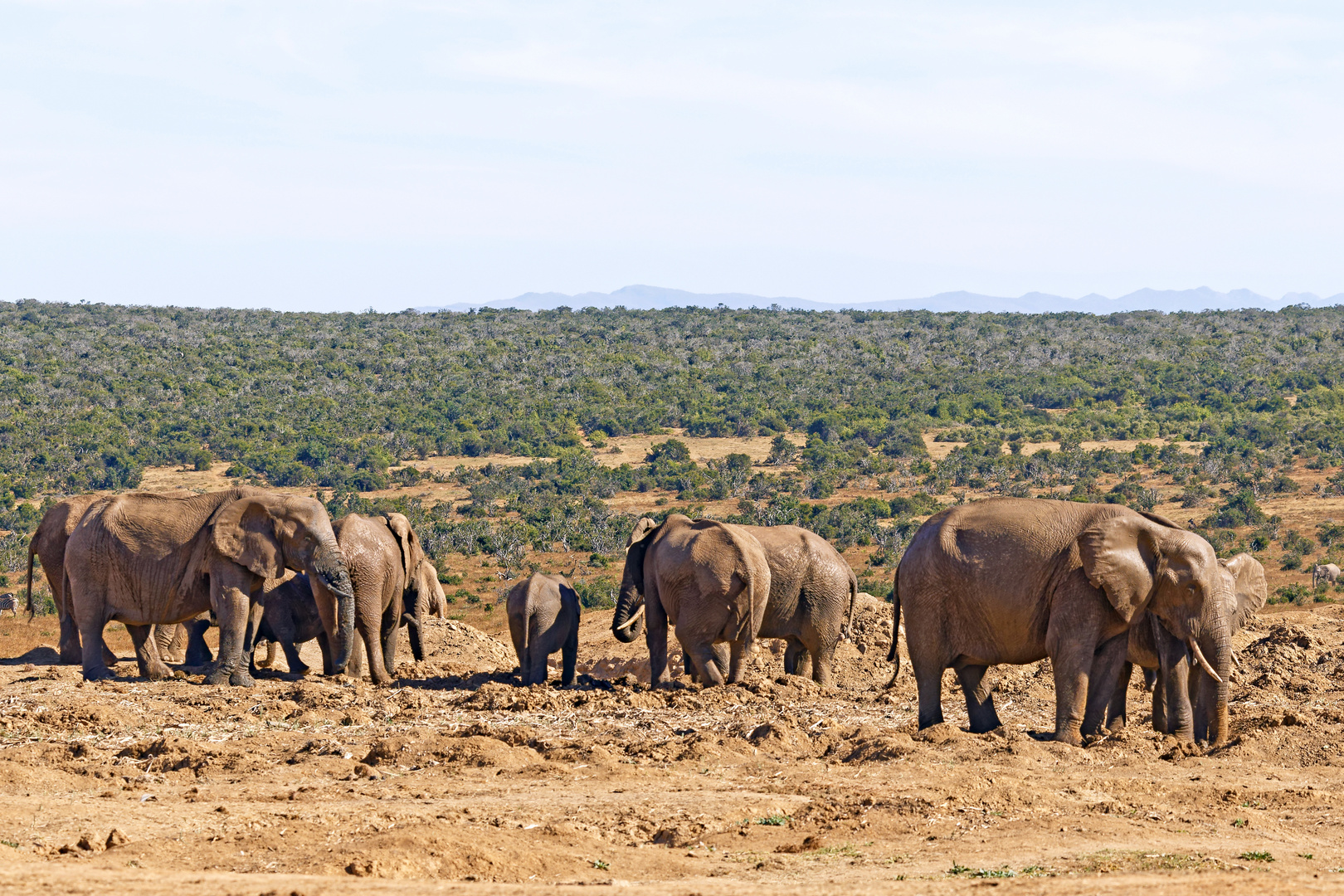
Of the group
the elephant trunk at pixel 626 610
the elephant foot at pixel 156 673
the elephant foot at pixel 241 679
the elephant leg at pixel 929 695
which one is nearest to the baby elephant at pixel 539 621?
the elephant trunk at pixel 626 610

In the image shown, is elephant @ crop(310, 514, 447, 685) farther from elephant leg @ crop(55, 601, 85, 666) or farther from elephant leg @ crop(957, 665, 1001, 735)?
elephant leg @ crop(957, 665, 1001, 735)

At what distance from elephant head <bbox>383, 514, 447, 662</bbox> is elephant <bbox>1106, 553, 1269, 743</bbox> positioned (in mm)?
8368

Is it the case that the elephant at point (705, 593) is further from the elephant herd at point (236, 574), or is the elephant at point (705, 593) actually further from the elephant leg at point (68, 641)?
the elephant leg at point (68, 641)

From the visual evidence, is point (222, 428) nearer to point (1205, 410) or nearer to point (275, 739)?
point (1205, 410)

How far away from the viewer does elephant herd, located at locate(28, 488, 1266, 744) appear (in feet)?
41.3

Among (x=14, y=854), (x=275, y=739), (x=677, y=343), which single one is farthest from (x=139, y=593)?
(x=677, y=343)

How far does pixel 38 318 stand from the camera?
84250 millimetres

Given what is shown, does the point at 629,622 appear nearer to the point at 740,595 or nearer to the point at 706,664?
the point at 706,664

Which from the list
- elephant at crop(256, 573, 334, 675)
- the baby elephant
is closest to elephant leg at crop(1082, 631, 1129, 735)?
the baby elephant

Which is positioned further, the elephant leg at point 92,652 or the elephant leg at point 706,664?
the elephant leg at point 92,652

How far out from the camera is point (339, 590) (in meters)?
16.3

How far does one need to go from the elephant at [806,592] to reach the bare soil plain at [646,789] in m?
0.70

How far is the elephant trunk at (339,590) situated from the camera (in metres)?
16.3

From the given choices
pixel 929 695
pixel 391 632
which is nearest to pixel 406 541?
pixel 391 632
